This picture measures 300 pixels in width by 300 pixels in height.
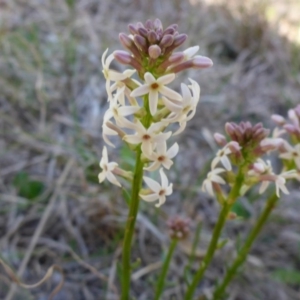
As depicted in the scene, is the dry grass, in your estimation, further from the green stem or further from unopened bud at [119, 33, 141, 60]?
unopened bud at [119, 33, 141, 60]

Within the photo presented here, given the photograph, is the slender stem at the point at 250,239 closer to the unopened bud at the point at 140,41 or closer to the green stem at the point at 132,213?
the green stem at the point at 132,213

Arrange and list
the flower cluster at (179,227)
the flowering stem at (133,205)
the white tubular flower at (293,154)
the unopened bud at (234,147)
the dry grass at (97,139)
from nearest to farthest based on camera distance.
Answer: the flowering stem at (133,205)
the unopened bud at (234,147)
the white tubular flower at (293,154)
the flower cluster at (179,227)
the dry grass at (97,139)

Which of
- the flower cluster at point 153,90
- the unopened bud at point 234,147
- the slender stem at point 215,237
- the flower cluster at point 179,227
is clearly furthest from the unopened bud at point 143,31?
the flower cluster at point 179,227

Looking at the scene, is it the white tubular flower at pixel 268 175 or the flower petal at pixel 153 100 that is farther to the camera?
the white tubular flower at pixel 268 175

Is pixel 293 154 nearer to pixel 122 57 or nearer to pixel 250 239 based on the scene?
pixel 250 239

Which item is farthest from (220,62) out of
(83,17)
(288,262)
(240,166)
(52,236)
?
(240,166)

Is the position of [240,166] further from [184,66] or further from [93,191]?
[93,191]
